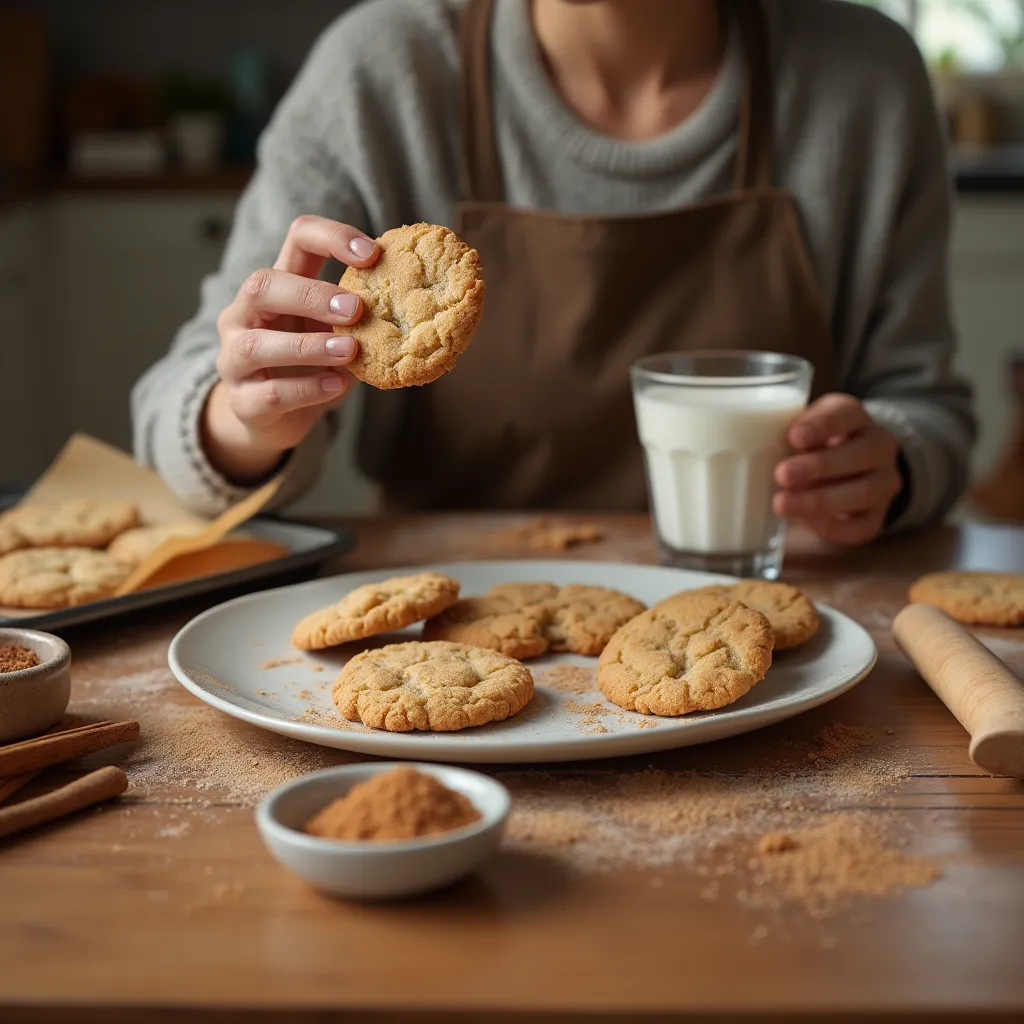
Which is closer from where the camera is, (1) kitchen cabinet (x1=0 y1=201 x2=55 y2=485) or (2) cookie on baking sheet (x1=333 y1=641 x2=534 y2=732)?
(2) cookie on baking sheet (x1=333 y1=641 x2=534 y2=732)

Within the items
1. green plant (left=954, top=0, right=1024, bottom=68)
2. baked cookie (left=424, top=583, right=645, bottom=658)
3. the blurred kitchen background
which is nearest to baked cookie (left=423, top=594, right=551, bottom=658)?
baked cookie (left=424, top=583, right=645, bottom=658)

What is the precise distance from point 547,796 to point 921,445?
0.87 metres

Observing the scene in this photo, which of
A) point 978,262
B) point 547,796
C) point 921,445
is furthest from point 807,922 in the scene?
point 978,262

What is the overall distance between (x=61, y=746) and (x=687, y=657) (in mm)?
439

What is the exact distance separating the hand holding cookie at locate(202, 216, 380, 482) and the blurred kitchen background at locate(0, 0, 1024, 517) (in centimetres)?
207

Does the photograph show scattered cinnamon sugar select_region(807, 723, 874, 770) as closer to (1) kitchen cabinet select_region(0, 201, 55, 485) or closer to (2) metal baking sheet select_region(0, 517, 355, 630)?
(2) metal baking sheet select_region(0, 517, 355, 630)

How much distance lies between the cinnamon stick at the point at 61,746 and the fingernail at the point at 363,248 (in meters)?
0.40

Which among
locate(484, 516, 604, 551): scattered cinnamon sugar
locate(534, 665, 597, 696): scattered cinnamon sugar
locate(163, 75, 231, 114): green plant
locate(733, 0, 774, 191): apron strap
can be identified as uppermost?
locate(163, 75, 231, 114): green plant

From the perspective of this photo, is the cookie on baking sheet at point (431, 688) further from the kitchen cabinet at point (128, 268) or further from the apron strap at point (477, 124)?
the kitchen cabinet at point (128, 268)

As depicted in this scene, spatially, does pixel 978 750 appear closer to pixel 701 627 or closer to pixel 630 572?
pixel 701 627

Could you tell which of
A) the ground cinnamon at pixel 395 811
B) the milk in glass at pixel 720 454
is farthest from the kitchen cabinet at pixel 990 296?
the ground cinnamon at pixel 395 811

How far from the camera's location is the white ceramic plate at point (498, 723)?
→ 0.83 m

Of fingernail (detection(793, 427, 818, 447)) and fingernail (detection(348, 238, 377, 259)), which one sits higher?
fingernail (detection(348, 238, 377, 259))

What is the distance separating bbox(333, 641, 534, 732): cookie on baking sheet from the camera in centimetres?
87
